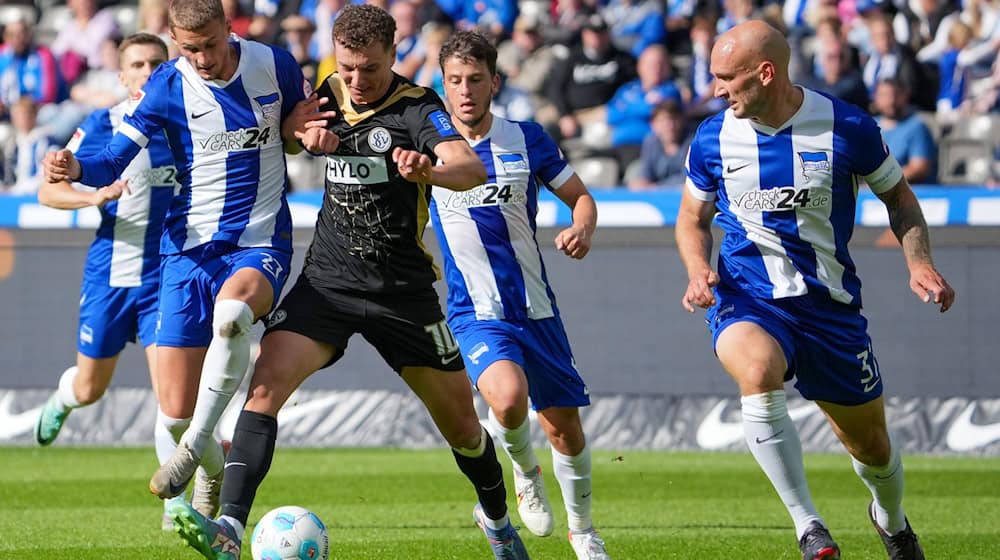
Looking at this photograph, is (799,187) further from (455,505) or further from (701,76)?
(701,76)

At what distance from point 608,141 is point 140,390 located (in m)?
5.24

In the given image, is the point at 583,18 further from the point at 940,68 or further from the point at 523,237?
the point at 523,237

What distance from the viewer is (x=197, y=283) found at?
6656 millimetres

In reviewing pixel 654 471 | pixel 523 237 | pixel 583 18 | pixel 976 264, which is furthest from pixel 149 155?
pixel 583 18

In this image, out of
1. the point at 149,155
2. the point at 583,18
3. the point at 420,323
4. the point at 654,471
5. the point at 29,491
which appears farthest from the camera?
the point at 583,18

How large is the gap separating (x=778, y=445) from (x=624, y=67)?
10020mm

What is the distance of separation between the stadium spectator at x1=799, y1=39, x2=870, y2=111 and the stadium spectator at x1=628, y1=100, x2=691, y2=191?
139cm

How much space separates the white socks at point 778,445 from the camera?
227 inches

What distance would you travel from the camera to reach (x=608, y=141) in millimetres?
14578

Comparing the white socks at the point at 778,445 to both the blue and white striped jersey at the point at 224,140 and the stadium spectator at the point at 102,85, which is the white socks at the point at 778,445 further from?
the stadium spectator at the point at 102,85

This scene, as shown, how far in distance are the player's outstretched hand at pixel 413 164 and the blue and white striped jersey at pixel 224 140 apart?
1284 mm

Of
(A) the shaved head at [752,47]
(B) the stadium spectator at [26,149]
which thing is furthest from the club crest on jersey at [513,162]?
(B) the stadium spectator at [26,149]

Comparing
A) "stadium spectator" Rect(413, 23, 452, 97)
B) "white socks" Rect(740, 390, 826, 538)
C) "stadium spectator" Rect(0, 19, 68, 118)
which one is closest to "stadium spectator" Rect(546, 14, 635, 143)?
"stadium spectator" Rect(413, 23, 452, 97)

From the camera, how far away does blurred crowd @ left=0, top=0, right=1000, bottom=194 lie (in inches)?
531
